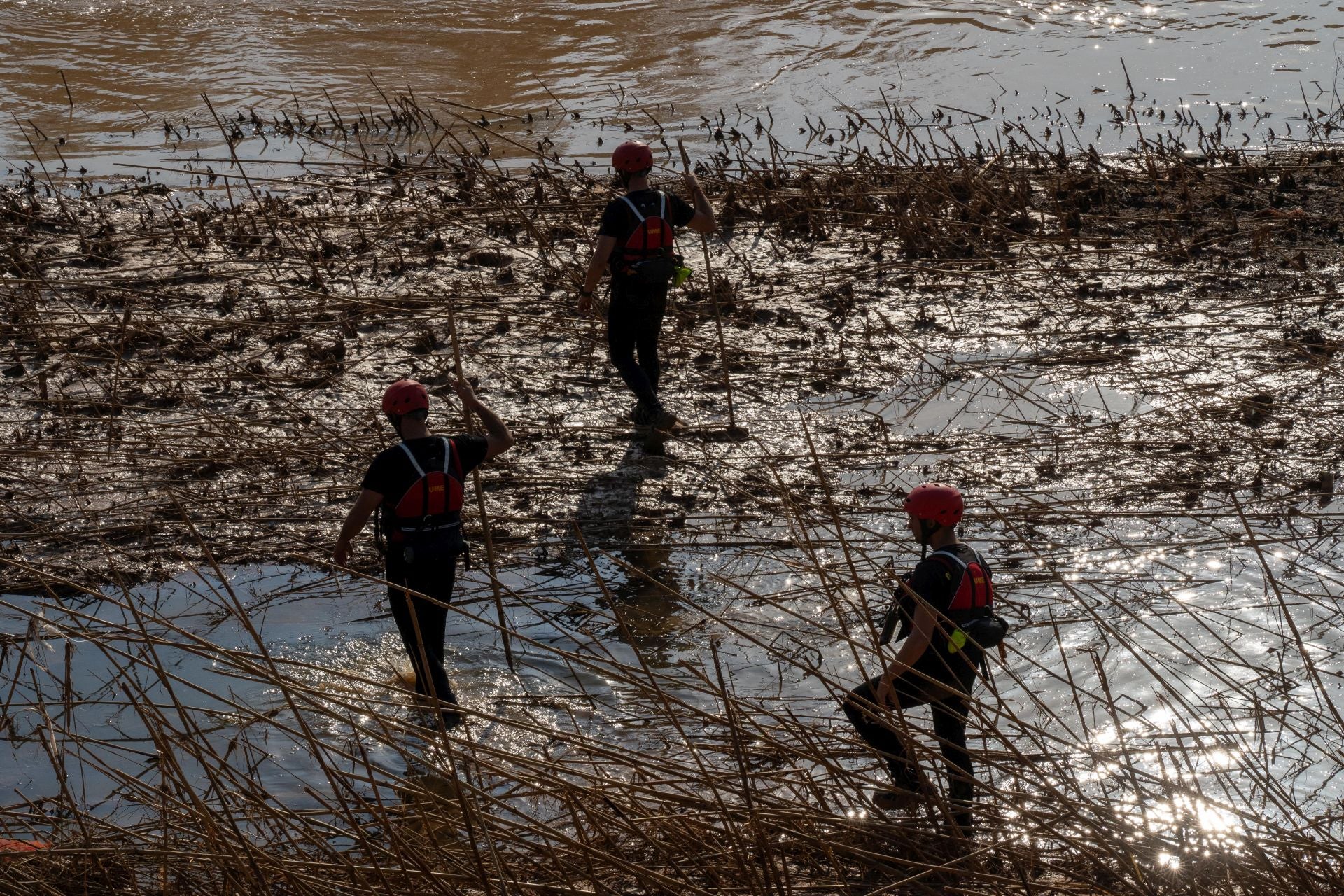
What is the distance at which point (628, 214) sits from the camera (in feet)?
27.3

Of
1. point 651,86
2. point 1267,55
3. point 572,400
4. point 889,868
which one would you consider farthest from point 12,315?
point 1267,55

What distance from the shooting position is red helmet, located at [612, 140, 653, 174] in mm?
8047

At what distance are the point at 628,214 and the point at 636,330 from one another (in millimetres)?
825

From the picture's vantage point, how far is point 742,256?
11.9 m

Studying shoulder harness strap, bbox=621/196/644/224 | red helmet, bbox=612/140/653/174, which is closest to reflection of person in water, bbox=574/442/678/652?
shoulder harness strap, bbox=621/196/644/224

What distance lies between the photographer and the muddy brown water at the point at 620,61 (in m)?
18.2

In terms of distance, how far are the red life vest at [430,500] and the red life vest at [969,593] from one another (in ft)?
6.92

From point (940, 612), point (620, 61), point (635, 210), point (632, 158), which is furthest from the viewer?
point (620, 61)

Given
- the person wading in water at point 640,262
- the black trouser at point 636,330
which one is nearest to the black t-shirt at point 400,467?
the person wading in water at point 640,262

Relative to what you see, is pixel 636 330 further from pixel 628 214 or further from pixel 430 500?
pixel 430 500

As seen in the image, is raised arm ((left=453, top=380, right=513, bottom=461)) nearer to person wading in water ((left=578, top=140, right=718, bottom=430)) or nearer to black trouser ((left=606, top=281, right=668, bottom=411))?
person wading in water ((left=578, top=140, right=718, bottom=430))

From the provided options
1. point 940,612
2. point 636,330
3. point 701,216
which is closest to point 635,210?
point 701,216

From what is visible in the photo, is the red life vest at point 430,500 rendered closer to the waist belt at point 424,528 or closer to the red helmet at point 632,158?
the waist belt at point 424,528

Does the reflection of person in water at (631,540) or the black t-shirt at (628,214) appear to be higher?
the black t-shirt at (628,214)
